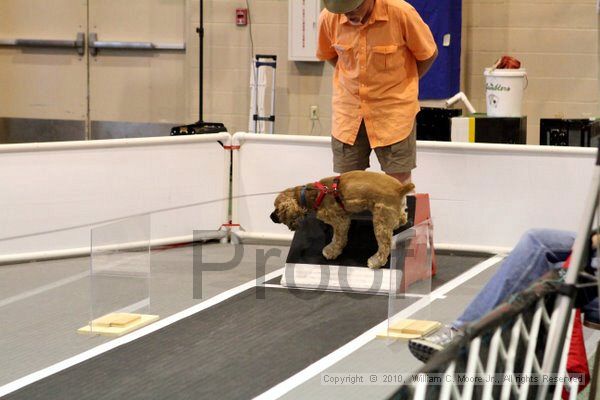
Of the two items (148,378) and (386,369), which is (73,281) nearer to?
(148,378)

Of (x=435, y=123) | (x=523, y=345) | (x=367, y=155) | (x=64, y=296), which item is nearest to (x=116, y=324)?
(x=64, y=296)

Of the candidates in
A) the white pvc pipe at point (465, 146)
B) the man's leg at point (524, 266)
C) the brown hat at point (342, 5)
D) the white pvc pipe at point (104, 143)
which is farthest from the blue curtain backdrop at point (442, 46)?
the man's leg at point (524, 266)

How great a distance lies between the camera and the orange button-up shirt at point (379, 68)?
5.68m

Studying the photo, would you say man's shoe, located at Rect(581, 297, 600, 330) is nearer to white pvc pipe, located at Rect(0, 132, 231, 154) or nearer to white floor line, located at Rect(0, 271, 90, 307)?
white floor line, located at Rect(0, 271, 90, 307)

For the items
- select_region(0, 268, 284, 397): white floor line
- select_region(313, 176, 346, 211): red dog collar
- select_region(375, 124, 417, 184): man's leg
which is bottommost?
select_region(0, 268, 284, 397): white floor line

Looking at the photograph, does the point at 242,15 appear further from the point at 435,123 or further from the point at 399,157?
the point at 399,157

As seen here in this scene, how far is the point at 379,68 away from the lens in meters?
5.73

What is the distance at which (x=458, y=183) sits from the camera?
6.45m

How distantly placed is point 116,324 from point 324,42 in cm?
210

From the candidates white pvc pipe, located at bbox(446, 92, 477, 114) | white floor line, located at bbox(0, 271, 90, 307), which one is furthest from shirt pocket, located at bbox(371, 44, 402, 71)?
white pvc pipe, located at bbox(446, 92, 477, 114)

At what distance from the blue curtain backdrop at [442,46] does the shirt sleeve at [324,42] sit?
2.80 metres

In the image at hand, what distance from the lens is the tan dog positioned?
210 inches

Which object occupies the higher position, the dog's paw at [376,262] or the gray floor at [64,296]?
the dog's paw at [376,262]

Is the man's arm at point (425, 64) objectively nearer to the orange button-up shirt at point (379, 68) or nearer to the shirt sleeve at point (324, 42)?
the orange button-up shirt at point (379, 68)
